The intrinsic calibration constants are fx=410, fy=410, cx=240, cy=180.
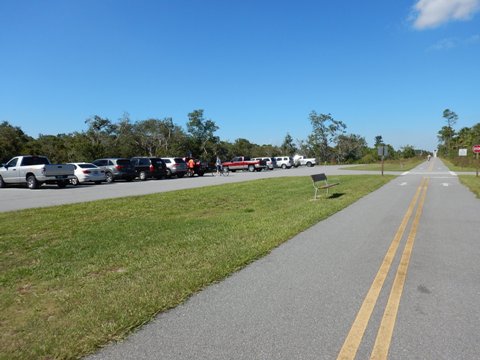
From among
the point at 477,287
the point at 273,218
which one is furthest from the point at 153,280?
the point at 273,218

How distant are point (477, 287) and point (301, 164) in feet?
212

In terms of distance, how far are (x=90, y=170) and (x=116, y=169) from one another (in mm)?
2924

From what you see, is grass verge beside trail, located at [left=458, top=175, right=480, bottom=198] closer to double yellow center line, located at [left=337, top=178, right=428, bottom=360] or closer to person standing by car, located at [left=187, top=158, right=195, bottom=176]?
double yellow center line, located at [left=337, top=178, right=428, bottom=360]

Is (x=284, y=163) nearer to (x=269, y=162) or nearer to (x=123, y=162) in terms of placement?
(x=269, y=162)

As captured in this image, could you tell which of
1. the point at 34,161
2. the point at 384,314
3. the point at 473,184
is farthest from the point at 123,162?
the point at 384,314

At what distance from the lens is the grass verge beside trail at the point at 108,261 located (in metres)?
4.01

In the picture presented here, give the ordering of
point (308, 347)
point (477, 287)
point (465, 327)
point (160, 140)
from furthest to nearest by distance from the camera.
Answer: point (160, 140) → point (477, 287) → point (465, 327) → point (308, 347)

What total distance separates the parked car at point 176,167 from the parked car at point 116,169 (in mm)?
5497

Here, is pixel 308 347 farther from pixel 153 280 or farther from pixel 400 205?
pixel 400 205

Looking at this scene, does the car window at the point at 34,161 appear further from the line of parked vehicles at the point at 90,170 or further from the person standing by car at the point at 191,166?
the person standing by car at the point at 191,166

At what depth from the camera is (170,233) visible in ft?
29.0

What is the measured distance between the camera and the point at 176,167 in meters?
36.7

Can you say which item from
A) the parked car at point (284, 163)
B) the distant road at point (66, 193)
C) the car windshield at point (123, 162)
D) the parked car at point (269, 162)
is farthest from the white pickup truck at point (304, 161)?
the distant road at point (66, 193)

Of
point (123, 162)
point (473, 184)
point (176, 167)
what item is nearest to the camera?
point (473, 184)
